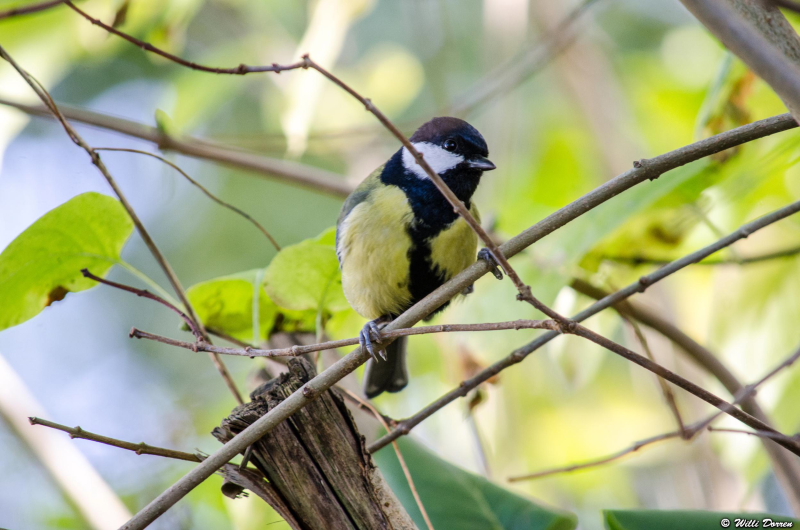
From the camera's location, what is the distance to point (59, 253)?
1230mm

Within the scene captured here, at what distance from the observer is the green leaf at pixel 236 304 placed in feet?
4.62

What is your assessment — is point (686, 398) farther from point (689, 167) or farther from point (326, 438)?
point (326, 438)

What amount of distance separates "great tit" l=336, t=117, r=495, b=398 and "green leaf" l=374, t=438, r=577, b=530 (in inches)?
11.2

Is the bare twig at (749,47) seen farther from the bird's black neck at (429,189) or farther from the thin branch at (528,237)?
the bird's black neck at (429,189)

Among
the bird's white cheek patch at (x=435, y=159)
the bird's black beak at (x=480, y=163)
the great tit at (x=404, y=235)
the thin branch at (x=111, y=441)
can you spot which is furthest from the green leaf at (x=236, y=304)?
the bird's black beak at (x=480, y=163)

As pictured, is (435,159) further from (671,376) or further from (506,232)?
(671,376)

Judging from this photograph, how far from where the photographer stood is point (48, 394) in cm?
288

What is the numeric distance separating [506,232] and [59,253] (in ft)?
4.11

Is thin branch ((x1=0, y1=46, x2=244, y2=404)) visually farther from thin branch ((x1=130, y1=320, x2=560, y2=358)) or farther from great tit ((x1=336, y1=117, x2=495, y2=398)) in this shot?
great tit ((x1=336, y1=117, x2=495, y2=398))

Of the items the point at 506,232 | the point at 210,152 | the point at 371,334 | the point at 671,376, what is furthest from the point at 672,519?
the point at 210,152

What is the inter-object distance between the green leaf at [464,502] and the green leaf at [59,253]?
692mm

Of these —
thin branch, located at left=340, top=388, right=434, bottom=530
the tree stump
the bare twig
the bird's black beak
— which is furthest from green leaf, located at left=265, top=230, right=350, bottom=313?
the bare twig

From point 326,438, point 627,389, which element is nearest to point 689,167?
point 326,438

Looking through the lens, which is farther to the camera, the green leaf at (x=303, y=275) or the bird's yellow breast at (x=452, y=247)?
the bird's yellow breast at (x=452, y=247)
